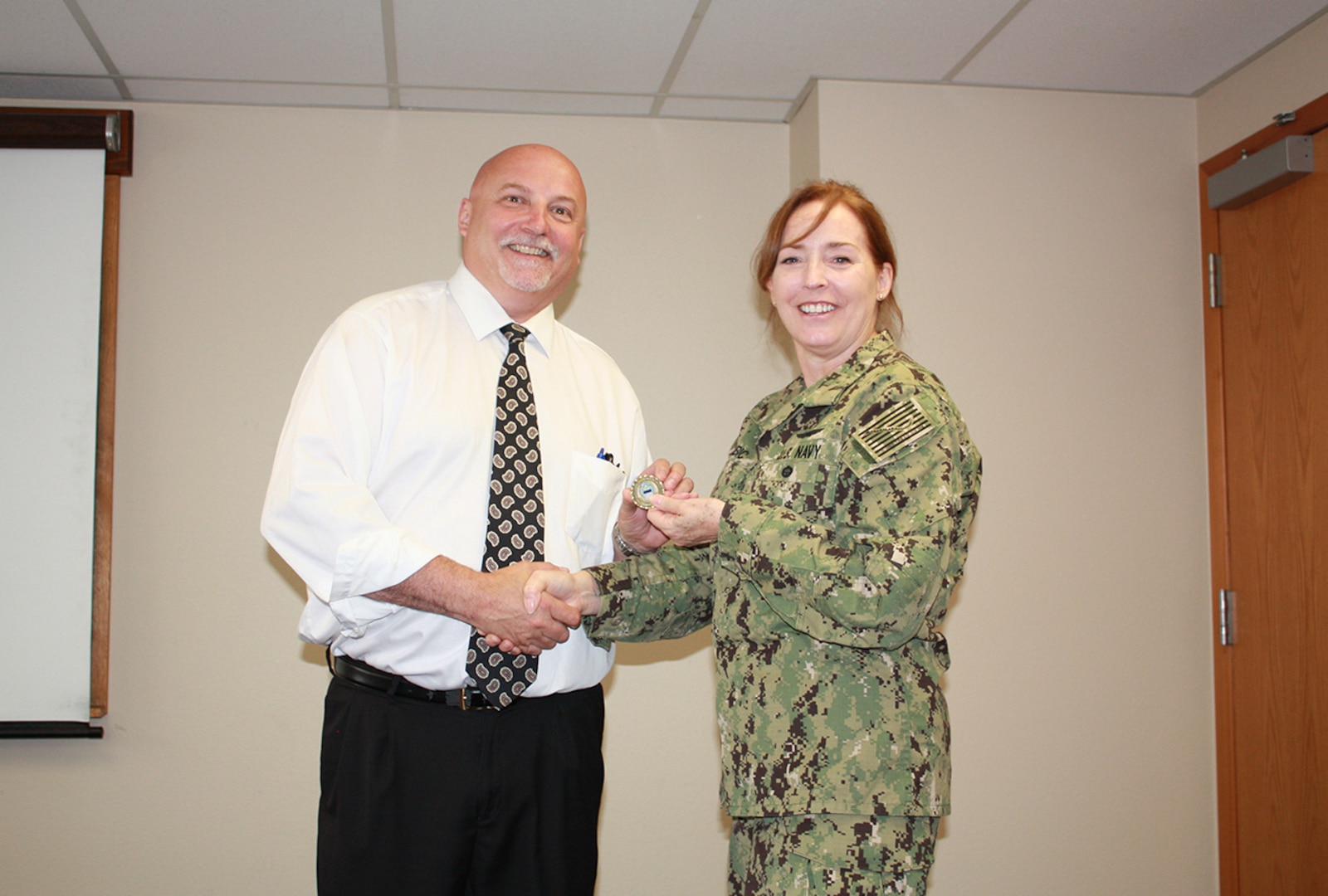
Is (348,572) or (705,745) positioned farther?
→ (705,745)

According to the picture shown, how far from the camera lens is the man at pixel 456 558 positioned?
180 centimetres

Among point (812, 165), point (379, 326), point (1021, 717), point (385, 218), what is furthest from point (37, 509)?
point (1021, 717)

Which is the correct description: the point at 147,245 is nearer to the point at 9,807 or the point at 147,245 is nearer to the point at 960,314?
the point at 9,807

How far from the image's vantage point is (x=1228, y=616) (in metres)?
3.15

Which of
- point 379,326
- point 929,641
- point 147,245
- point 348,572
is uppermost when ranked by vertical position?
point 147,245

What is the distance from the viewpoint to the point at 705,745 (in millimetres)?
3328

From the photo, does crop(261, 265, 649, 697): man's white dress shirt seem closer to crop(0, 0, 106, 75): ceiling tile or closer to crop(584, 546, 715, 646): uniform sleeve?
crop(584, 546, 715, 646): uniform sleeve

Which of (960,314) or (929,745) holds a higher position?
(960,314)

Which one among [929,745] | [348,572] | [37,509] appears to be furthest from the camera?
[37,509]

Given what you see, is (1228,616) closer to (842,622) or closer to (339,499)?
(842,622)

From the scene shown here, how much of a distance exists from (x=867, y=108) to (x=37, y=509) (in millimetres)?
2852

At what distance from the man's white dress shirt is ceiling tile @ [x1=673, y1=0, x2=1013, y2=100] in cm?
117

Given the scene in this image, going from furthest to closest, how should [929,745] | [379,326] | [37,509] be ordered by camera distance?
[37,509] → [379,326] → [929,745]

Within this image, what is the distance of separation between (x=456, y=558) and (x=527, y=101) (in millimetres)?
1929
